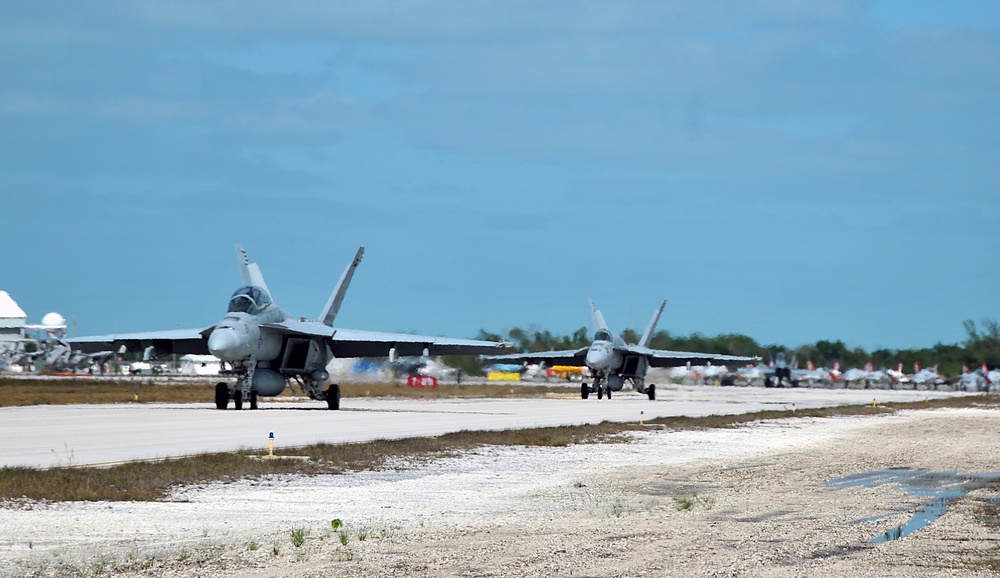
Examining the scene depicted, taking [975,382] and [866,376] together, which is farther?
[866,376]

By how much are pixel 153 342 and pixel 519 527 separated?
28616 millimetres

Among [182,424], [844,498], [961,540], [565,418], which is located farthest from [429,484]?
[565,418]

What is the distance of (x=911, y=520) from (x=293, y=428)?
56.5 ft

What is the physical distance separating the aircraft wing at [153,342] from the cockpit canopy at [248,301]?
1.42 metres

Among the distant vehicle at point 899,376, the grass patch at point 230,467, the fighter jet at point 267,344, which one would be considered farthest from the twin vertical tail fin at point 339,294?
the distant vehicle at point 899,376

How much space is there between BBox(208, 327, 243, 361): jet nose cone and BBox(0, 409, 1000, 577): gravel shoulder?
14357mm

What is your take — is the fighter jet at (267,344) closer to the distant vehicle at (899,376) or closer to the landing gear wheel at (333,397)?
the landing gear wheel at (333,397)

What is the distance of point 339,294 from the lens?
42.8 m

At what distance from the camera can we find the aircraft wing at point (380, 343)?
122ft

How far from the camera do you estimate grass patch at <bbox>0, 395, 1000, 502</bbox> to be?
13508 mm

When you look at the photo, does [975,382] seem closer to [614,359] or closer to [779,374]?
[779,374]

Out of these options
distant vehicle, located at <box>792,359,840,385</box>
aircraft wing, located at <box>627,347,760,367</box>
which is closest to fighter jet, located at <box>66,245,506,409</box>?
aircraft wing, located at <box>627,347,760,367</box>

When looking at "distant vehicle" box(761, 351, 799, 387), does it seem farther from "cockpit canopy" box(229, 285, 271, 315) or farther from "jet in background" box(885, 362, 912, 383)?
"cockpit canopy" box(229, 285, 271, 315)

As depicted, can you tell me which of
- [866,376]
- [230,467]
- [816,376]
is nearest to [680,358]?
[816,376]
